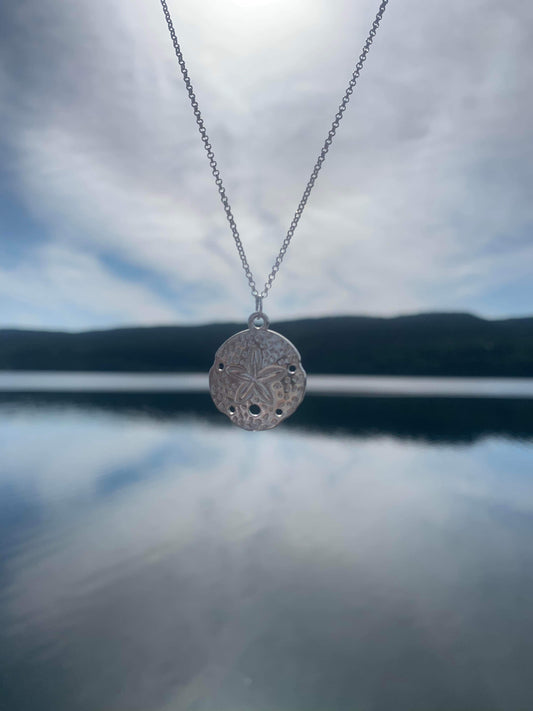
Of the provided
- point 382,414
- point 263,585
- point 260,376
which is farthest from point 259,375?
point 382,414

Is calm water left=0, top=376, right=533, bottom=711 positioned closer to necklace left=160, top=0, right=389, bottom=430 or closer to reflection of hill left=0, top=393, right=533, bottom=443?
necklace left=160, top=0, right=389, bottom=430

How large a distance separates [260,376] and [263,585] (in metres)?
5.02

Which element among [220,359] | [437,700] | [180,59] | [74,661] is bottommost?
[437,700]

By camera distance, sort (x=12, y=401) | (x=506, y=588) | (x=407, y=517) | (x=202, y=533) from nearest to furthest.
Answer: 1. (x=506, y=588)
2. (x=202, y=533)
3. (x=407, y=517)
4. (x=12, y=401)

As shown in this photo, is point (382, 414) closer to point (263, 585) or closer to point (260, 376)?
point (263, 585)

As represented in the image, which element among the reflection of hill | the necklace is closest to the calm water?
the necklace

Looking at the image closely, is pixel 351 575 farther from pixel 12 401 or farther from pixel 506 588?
pixel 12 401

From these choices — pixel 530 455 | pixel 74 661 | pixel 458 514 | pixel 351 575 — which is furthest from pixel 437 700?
pixel 530 455

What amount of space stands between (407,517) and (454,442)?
1105 centimetres

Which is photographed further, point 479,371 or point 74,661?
point 479,371

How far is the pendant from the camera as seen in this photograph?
267cm

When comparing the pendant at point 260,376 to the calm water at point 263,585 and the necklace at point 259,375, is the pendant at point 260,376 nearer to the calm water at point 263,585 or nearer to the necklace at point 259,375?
the necklace at point 259,375

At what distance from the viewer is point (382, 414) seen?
28828 millimetres

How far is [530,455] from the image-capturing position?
56.5 ft
